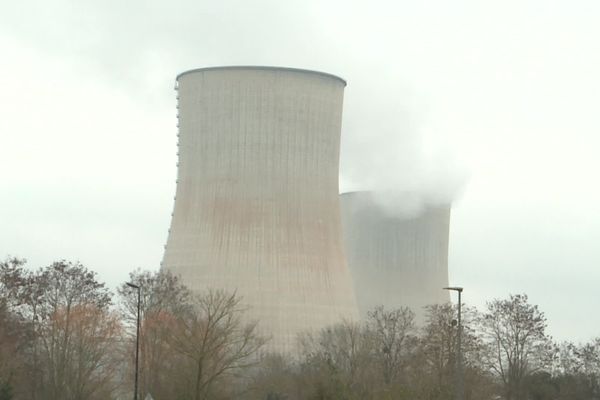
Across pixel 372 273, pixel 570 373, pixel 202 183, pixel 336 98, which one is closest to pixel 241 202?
pixel 202 183

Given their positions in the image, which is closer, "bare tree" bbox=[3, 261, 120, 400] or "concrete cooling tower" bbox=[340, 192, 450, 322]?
"bare tree" bbox=[3, 261, 120, 400]

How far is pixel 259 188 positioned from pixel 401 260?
8.52 meters

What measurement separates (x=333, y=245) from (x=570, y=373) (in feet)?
38.9

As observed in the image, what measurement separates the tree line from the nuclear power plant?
757 mm

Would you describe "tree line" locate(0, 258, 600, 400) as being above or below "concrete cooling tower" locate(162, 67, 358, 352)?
below

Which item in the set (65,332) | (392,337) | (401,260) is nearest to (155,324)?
(65,332)

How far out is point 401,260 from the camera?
3875cm

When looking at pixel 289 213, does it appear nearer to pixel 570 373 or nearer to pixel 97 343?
pixel 97 343

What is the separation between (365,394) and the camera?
22.8 m

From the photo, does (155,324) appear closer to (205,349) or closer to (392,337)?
(205,349)

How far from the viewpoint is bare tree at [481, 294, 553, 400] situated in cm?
3375

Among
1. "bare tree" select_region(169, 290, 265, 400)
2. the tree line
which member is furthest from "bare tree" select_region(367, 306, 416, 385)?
"bare tree" select_region(169, 290, 265, 400)

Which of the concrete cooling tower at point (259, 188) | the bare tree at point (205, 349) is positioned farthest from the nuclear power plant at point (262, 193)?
the bare tree at point (205, 349)

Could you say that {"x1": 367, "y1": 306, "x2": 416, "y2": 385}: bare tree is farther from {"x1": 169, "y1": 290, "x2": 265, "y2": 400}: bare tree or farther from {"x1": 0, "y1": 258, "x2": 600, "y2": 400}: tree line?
{"x1": 169, "y1": 290, "x2": 265, "y2": 400}: bare tree
